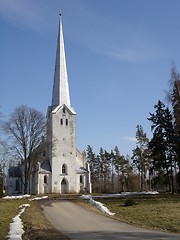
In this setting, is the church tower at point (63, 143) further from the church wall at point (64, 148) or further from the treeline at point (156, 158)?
the treeline at point (156, 158)

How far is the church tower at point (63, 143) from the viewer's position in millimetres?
52219

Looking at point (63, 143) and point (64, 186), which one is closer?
point (64, 186)

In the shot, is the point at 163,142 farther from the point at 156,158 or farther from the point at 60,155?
the point at 60,155

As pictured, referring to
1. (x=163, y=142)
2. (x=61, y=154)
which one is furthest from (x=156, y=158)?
(x=61, y=154)

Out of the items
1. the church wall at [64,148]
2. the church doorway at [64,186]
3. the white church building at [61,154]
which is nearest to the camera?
the white church building at [61,154]

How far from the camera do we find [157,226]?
14.1 metres

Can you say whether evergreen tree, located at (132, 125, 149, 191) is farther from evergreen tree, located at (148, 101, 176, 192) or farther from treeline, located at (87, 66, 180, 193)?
evergreen tree, located at (148, 101, 176, 192)

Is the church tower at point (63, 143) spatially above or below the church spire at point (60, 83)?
below

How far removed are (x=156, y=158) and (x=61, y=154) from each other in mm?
19183

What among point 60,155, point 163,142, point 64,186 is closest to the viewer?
point 163,142

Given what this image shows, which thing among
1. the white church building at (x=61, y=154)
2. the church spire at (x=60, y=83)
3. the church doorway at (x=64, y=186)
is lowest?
the church doorway at (x=64, y=186)

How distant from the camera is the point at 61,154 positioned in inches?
2090

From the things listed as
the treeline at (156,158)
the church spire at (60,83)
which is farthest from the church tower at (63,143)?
the treeline at (156,158)

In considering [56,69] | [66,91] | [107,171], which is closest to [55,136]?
[66,91]
